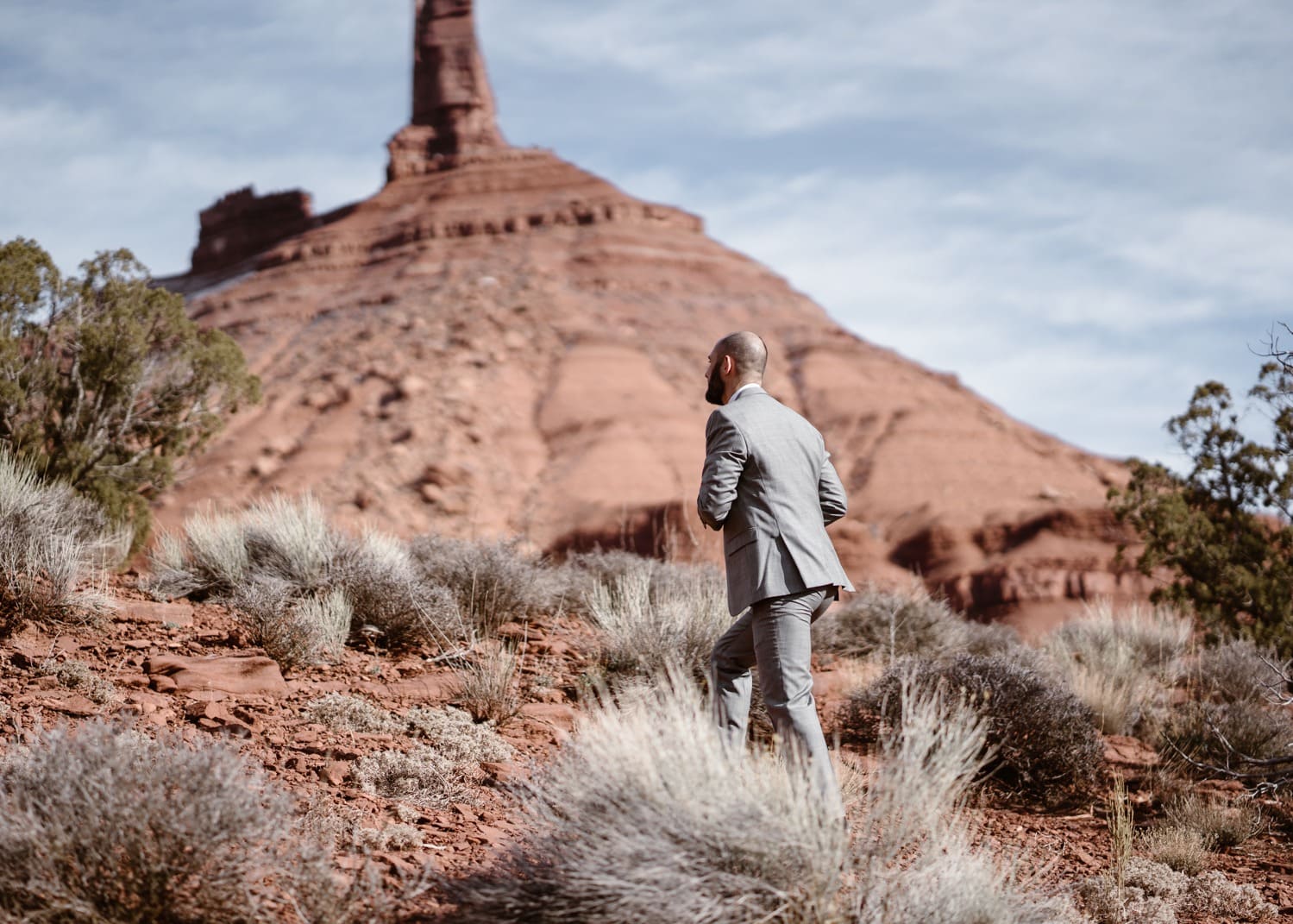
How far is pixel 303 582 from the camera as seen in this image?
8.38 meters

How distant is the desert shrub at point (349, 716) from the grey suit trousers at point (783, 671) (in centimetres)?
252

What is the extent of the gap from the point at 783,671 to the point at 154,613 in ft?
18.0

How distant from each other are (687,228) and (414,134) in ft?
67.7

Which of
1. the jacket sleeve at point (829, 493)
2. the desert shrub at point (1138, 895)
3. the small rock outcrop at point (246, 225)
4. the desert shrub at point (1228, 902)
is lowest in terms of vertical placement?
the desert shrub at point (1228, 902)

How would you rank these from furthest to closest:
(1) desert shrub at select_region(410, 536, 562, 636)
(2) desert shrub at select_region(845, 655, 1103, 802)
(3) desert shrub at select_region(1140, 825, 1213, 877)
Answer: (1) desert shrub at select_region(410, 536, 562, 636), (2) desert shrub at select_region(845, 655, 1103, 802), (3) desert shrub at select_region(1140, 825, 1213, 877)

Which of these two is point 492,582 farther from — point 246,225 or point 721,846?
point 246,225

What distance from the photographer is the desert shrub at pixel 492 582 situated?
27.6ft

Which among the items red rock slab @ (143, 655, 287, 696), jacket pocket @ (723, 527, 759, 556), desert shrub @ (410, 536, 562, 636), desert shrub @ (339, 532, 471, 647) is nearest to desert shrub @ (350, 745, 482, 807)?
red rock slab @ (143, 655, 287, 696)

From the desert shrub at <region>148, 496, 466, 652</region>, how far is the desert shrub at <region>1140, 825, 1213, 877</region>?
4.45 metres

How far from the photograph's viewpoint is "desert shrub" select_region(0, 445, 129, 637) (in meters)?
6.62

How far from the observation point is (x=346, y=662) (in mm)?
7191

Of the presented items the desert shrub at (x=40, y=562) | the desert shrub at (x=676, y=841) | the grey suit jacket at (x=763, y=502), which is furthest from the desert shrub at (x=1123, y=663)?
the desert shrub at (x=40, y=562)

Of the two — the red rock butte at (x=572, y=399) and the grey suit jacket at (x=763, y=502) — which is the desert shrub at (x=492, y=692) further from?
the red rock butte at (x=572, y=399)

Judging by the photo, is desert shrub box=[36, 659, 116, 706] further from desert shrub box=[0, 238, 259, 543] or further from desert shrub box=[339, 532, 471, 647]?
desert shrub box=[0, 238, 259, 543]
